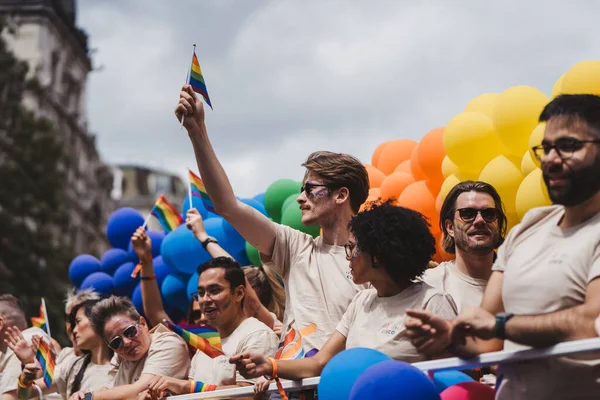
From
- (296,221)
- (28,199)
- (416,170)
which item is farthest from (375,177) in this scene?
(28,199)

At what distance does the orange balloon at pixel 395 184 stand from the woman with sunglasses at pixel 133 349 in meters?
2.39

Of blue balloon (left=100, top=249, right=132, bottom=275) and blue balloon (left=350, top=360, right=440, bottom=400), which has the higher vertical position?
blue balloon (left=100, top=249, right=132, bottom=275)

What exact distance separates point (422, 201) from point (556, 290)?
12.7 ft

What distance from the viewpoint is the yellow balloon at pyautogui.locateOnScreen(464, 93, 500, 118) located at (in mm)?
6723

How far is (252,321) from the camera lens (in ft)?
16.8

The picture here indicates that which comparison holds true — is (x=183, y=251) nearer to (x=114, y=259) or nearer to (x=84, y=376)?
(x=114, y=259)

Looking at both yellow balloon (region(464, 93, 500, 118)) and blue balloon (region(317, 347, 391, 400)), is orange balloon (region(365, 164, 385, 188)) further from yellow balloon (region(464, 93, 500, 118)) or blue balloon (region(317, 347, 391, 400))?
blue balloon (region(317, 347, 391, 400))

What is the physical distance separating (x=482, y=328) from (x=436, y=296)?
881 mm

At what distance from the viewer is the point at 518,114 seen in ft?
19.6

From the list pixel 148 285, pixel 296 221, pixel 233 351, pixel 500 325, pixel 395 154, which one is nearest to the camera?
pixel 500 325

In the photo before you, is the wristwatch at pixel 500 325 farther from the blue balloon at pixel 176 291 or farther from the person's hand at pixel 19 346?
the blue balloon at pixel 176 291

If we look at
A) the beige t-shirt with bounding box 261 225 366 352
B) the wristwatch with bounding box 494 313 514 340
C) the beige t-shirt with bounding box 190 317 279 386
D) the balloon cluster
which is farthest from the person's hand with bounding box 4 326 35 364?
the wristwatch with bounding box 494 313 514 340

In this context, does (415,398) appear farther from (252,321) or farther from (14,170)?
(14,170)

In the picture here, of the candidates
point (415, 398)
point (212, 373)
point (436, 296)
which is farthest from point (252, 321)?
point (415, 398)
